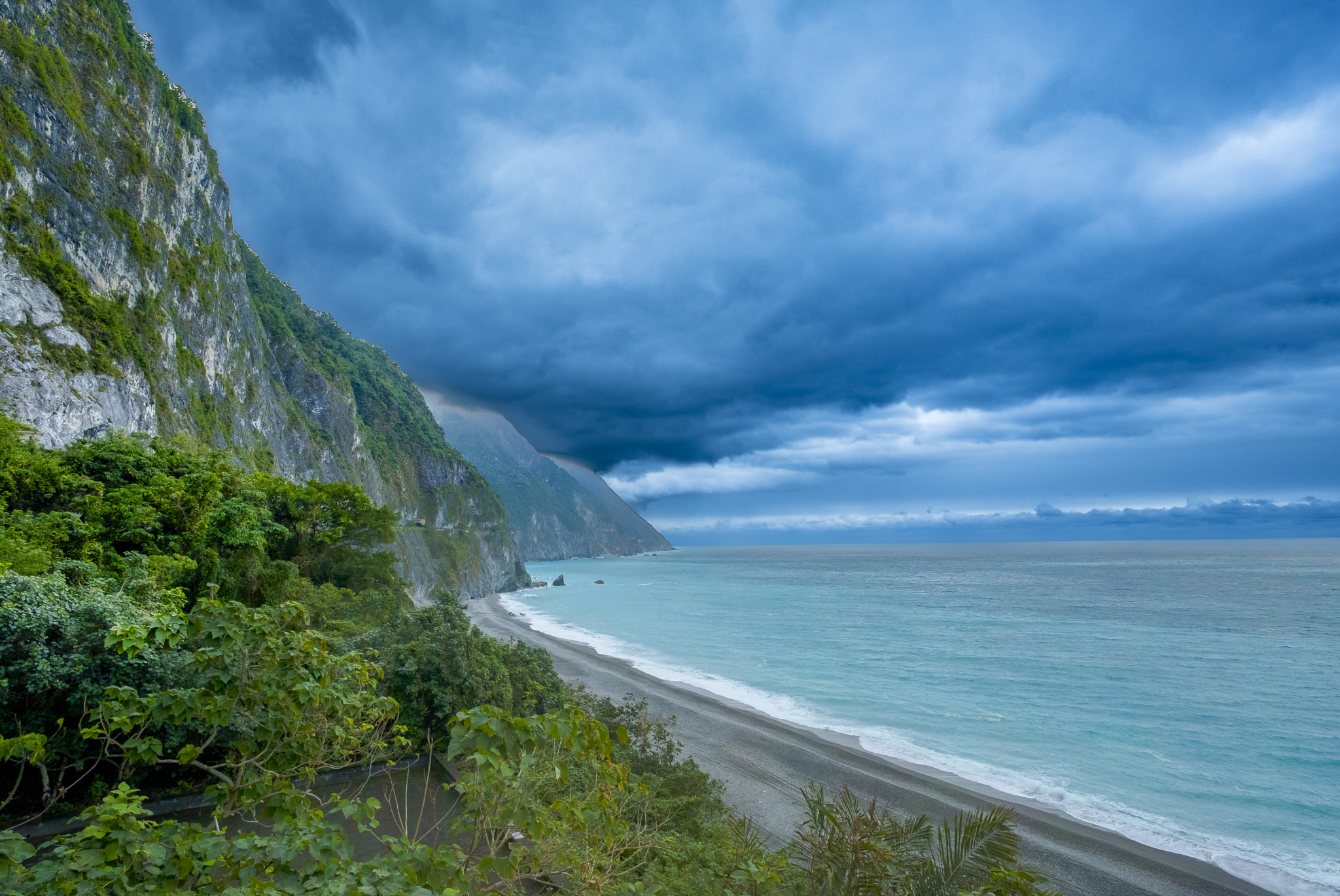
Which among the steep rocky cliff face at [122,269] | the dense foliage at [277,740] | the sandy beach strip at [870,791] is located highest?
the steep rocky cliff face at [122,269]

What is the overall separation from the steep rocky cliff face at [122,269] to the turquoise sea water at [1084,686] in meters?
27.0

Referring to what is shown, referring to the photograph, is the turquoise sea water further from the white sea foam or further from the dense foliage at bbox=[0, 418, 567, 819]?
the dense foliage at bbox=[0, 418, 567, 819]

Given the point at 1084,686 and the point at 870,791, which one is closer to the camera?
the point at 870,791

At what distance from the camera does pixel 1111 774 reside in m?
16.2

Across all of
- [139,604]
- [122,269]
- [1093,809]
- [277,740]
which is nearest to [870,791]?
Result: [1093,809]

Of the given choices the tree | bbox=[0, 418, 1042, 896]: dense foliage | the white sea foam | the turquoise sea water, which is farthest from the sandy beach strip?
the tree

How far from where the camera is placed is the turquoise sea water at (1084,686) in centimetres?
→ 1434

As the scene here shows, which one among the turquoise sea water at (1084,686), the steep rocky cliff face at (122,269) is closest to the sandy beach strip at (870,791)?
the turquoise sea water at (1084,686)

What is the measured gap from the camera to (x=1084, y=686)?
25703 millimetres

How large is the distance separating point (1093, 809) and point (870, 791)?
5.31 meters

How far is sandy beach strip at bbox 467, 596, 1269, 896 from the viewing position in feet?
37.0

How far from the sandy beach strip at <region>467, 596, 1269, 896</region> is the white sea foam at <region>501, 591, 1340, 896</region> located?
1.57 feet

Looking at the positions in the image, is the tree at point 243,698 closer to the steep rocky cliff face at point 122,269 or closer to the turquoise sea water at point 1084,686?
the turquoise sea water at point 1084,686

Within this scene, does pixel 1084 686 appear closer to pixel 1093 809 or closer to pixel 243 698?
pixel 1093 809
